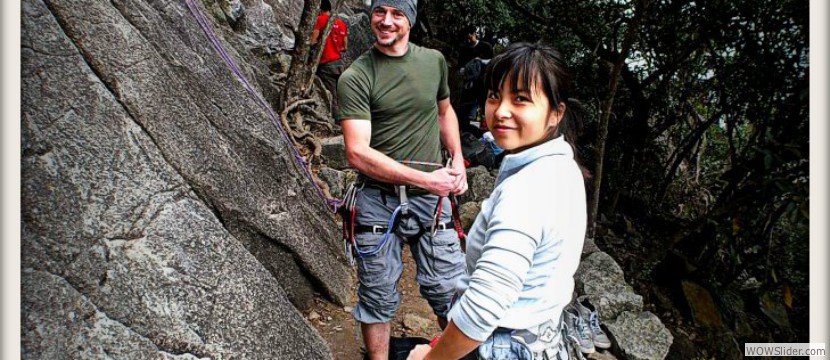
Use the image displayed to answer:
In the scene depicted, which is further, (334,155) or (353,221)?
(334,155)

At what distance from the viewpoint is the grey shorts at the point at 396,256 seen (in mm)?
2684

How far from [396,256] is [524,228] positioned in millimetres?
1513

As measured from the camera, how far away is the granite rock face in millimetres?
1782

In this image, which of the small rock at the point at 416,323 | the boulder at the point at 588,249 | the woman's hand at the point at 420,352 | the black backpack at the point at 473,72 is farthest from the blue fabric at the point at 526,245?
the black backpack at the point at 473,72

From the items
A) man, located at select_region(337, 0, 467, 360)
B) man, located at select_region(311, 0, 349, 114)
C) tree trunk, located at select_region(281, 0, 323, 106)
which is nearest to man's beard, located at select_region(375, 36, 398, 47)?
man, located at select_region(337, 0, 467, 360)

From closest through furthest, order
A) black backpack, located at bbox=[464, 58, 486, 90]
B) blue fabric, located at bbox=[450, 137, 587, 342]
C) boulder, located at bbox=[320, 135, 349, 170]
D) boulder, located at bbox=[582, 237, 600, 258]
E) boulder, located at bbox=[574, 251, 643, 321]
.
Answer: blue fabric, located at bbox=[450, 137, 587, 342] → boulder, located at bbox=[574, 251, 643, 321] → boulder, located at bbox=[582, 237, 600, 258] → boulder, located at bbox=[320, 135, 349, 170] → black backpack, located at bbox=[464, 58, 486, 90]

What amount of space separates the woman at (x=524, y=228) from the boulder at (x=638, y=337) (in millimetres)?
2860

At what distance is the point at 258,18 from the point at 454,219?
7.09m

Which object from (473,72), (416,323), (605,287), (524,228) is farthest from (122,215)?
(473,72)

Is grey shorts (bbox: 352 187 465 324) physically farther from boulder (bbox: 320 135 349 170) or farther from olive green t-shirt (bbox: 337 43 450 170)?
boulder (bbox: 320 135 349 170)

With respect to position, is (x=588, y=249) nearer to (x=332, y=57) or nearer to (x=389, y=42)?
(x=389, y=42)

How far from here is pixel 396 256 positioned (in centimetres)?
277

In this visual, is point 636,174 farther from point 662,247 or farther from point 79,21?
point 79,21

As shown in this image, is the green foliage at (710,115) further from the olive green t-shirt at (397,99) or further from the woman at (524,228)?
the woman at (524,228)
